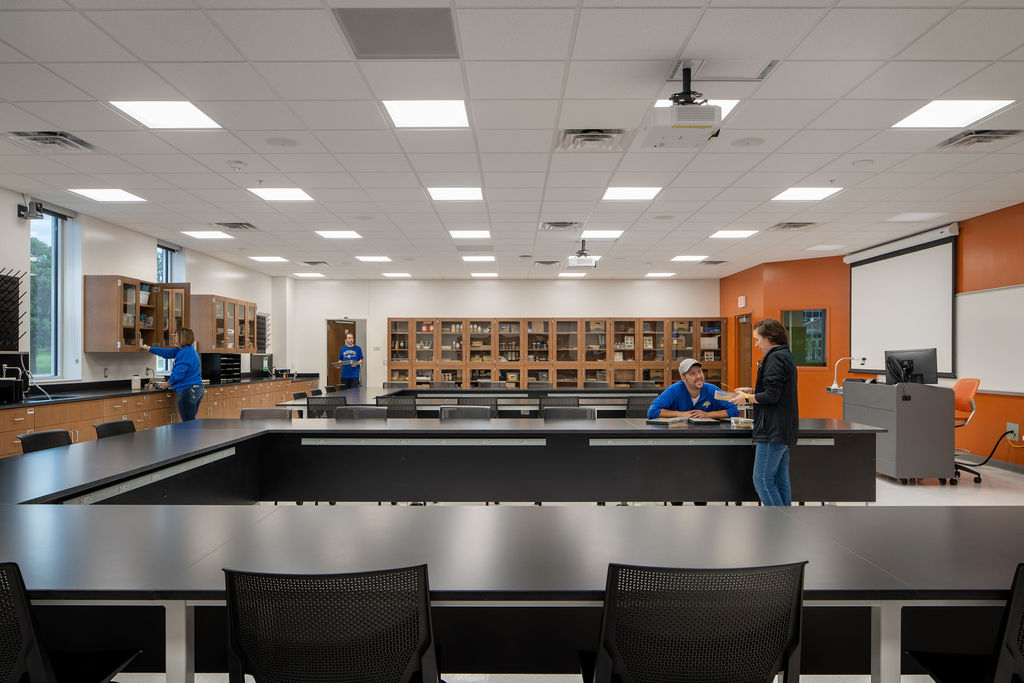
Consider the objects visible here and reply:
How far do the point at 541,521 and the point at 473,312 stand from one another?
11.9 metres

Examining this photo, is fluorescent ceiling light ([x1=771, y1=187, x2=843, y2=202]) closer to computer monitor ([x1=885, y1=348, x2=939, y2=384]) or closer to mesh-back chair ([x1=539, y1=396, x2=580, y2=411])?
computer monitor ([x1=885, y1=348, x2=939, y2=384])

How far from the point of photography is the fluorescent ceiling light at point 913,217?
24.2 ft

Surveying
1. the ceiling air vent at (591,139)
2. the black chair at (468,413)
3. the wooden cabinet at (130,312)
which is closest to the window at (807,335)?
the ceiling air vent at (591,139)

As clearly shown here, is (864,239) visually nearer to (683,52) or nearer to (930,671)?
(683,52)

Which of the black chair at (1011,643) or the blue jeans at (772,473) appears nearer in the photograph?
the black chair at (1011,643)

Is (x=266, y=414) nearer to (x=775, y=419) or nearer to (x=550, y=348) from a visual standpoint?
(x=775, y=419)

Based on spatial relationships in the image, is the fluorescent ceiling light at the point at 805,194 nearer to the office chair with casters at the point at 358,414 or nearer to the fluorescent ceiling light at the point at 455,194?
the fluorescent ceiling light at the point at 455,194

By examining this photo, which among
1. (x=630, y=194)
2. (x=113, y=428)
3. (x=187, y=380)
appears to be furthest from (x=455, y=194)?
(x=187, y=380)

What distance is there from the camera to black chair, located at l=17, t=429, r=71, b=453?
365cm

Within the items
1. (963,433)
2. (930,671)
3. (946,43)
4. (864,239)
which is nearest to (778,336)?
(946,43)

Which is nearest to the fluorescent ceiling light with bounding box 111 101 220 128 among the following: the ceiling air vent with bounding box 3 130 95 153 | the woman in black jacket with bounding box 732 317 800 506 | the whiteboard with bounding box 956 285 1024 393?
the ceiling air vent with bounding box 3 130 95 153

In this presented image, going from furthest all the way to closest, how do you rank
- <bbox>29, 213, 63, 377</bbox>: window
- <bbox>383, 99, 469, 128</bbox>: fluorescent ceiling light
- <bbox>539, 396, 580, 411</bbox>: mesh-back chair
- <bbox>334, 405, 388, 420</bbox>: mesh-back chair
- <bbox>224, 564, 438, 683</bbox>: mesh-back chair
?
1. <bbox>539, 396, 580, 411</bbox>: mesh-back chair
2. <bbox>29, 213, 63, 377</bbox>: window
3. <bbox>334, 405, 388, 420</bbox>: mesh-back chair
4. <bbox>383, 99, 469, 128</bbox>: fluorescent ceiling light
5. <bbox>224, 564, 438, 683</bbox>: mesh-back chair

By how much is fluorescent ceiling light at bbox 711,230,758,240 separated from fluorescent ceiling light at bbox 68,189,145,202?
753cm

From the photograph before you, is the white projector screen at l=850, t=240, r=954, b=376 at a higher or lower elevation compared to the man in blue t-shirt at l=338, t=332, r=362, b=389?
higher
